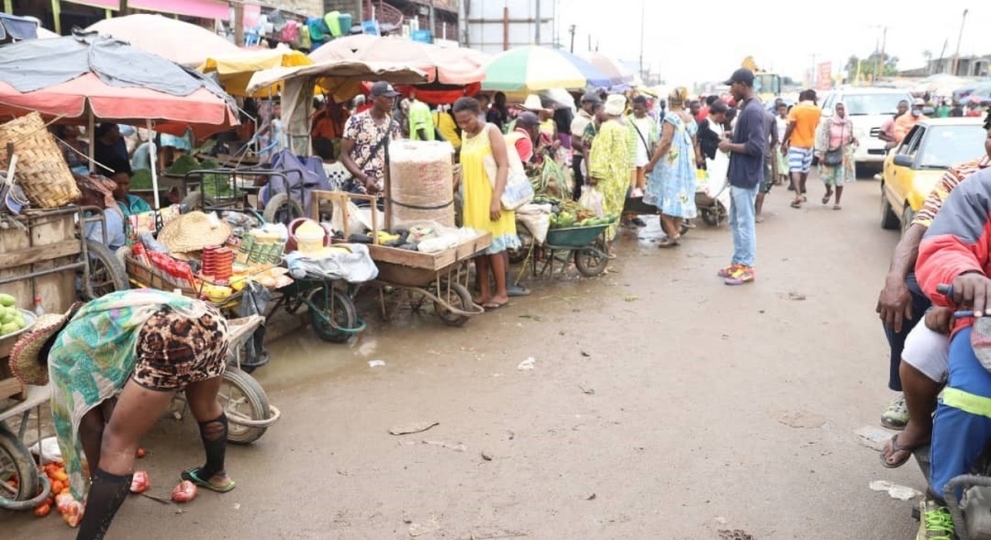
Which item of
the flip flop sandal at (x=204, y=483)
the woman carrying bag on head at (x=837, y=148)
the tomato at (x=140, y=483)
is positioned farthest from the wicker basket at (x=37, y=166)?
the woman carrying bag on head at (x=837, y=148)

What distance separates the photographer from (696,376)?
5465 millimetres

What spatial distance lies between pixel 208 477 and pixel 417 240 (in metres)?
2.97

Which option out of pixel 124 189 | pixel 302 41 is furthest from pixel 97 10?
pixel 124 189

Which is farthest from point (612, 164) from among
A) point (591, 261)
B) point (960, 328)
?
point (960, 328)

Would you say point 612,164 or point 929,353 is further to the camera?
point 612,164

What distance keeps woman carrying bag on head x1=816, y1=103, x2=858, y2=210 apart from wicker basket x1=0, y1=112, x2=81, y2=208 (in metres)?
11.0

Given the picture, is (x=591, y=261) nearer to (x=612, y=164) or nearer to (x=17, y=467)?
(x=612, y=164)

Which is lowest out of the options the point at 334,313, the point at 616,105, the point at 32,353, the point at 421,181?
the point at 334,313

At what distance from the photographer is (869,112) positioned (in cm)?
1827

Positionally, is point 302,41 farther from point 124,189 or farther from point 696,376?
point 696,376

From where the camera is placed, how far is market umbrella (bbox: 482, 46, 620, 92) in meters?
11.4

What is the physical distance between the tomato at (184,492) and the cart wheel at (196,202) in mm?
3973

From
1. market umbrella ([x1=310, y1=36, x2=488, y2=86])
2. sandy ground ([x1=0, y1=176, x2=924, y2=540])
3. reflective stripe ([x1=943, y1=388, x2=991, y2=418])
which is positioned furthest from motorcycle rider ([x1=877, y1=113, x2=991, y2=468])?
market umbrella ([x1=310, y1=36, x2=488, y2=86])

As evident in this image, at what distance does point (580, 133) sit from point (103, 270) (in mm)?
7350
